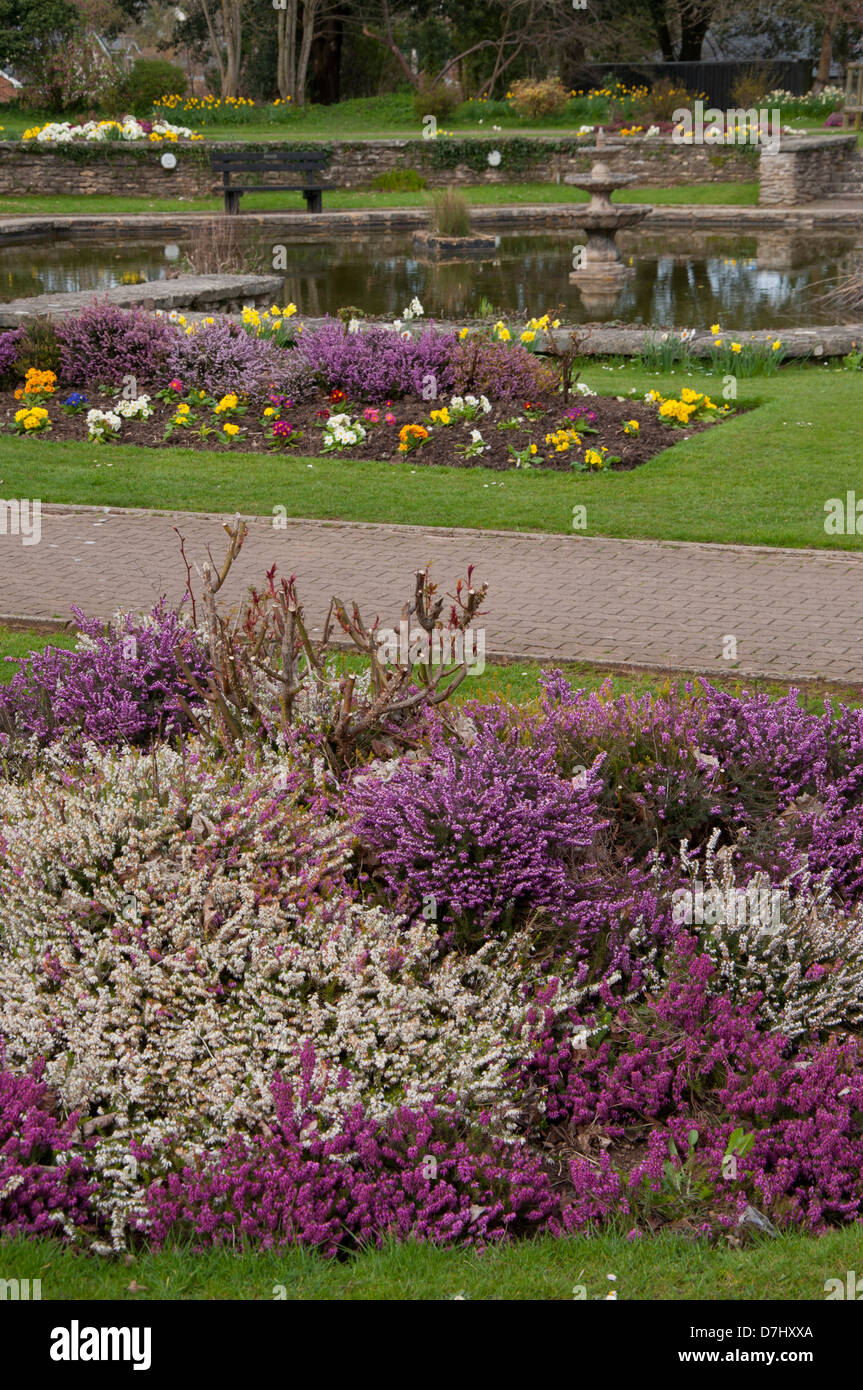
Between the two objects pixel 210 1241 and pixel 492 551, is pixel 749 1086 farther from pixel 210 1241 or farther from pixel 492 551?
pixel 492 551

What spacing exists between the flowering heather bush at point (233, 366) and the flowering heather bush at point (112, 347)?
0.15m

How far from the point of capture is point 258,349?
42.0 ft

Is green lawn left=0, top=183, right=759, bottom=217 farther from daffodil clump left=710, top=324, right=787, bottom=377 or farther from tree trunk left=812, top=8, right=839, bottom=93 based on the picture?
daffodil clump left=710, top=324, right=787, bottom=377

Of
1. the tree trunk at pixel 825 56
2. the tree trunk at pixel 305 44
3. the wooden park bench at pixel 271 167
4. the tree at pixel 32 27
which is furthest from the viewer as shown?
the tree trunk at pixel 305 44

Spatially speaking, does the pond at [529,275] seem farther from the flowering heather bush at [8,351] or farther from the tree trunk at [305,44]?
the tree trunk at [305,44]

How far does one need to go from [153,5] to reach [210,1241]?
48.2 m

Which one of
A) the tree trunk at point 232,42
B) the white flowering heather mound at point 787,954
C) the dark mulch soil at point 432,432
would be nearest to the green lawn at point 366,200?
the tree trunk at point 232,42

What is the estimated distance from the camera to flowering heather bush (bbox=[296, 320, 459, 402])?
12.0 metres

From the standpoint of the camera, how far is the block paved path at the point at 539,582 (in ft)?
23.4

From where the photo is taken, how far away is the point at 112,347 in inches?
512

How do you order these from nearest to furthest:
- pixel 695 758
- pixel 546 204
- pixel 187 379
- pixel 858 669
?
pixel 695 758
pixel 858 669
pixel 187 379
pixel 546 204
